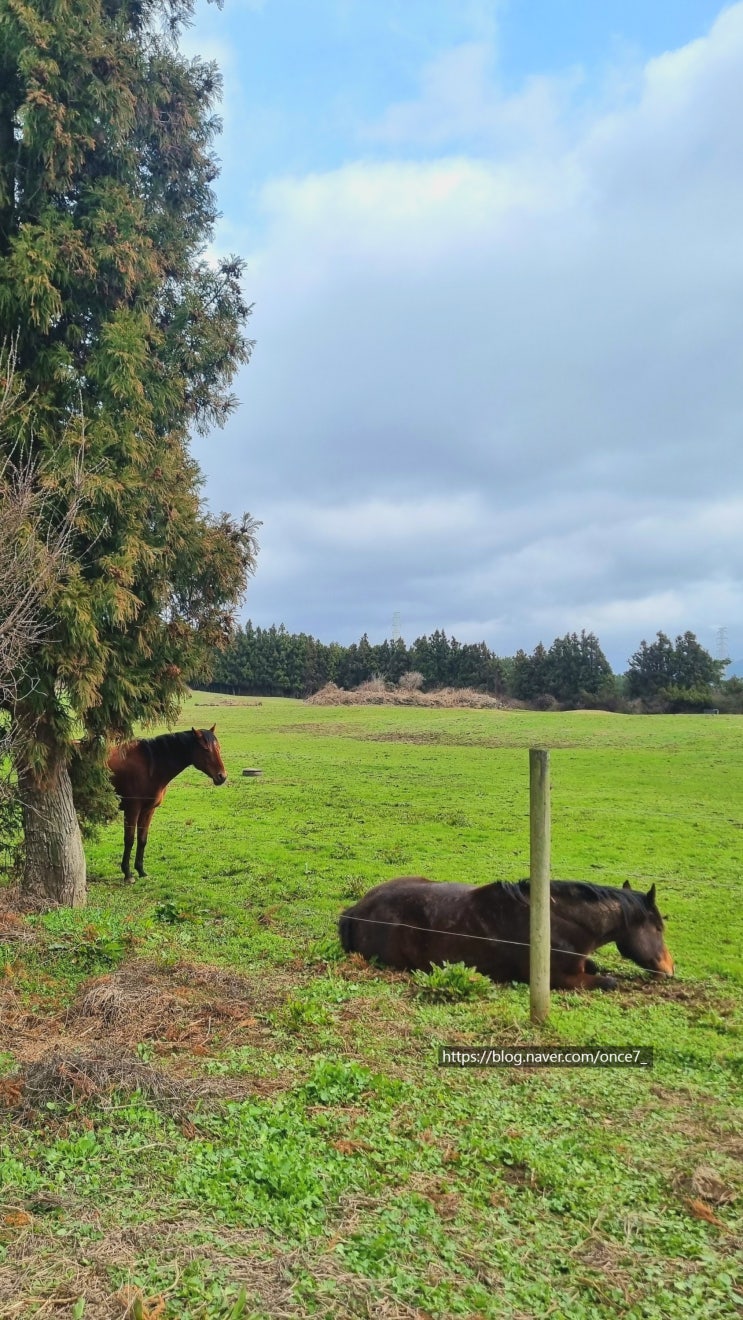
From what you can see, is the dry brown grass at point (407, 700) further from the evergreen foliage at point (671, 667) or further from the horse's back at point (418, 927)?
the horse's back at point (418, 927)

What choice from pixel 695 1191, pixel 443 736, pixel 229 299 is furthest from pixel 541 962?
pixel 443 736

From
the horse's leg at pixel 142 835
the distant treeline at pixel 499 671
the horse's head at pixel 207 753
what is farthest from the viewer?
the distant treeline at pixel 499 671

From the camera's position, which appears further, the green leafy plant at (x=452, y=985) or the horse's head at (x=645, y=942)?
the horse's head at (x=645, y=942)

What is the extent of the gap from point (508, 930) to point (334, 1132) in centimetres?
294

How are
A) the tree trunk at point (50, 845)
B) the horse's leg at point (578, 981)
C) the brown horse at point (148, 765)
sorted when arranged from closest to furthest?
1. the horse's leg at point (578, 981)
2. the tree trunk at point (50, 845)
3. the brown horse at point (148, 765)

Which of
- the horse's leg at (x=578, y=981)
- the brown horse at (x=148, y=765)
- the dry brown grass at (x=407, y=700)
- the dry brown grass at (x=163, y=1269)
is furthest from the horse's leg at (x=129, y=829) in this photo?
the dry brown grass at (x=407, y=700)

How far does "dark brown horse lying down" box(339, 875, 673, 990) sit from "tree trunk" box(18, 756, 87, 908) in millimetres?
3698

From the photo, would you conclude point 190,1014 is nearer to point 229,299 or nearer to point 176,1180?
point 176,1180

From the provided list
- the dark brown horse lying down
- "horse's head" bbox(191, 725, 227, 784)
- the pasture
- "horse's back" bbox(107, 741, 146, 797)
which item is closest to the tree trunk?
the pasture

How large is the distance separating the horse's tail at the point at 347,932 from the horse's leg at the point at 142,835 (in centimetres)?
472

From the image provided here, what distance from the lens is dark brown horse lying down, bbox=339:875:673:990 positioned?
239 inches

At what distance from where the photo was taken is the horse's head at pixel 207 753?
11.0m

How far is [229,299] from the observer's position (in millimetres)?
9375

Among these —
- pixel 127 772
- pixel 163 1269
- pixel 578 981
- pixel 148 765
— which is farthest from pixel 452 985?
pixel 127 772
